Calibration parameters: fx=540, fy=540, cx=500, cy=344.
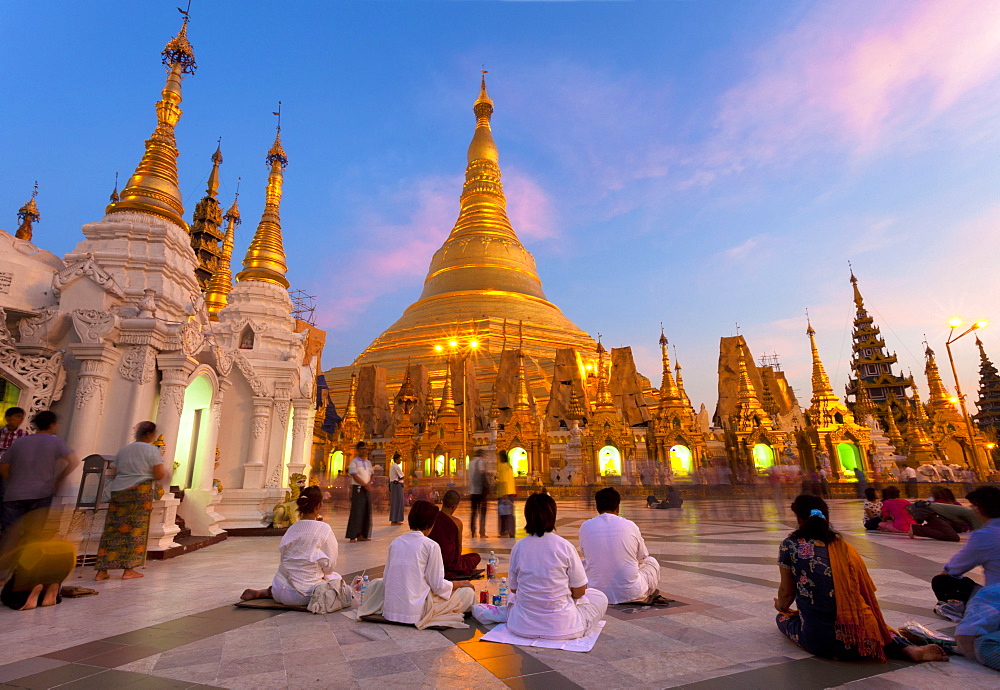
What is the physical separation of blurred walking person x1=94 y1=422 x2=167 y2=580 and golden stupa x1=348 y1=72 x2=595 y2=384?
3164 centimetres

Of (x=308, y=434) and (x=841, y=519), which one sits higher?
(x=308, y=434)

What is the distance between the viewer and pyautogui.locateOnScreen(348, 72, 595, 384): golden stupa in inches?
1628

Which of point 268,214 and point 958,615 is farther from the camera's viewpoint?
point 268,214

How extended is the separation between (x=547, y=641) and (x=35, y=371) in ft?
26.8

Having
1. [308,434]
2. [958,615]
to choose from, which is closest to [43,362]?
[308,434]

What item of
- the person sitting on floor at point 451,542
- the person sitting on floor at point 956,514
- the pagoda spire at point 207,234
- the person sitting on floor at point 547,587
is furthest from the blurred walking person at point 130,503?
the pagoda spire at point 207,234

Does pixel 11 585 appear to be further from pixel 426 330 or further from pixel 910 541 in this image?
pixel 426 330

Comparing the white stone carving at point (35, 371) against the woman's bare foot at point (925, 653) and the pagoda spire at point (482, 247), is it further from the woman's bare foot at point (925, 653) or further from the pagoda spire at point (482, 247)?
the pagoda spire at point (482, 247)

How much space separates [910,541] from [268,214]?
59.7ft

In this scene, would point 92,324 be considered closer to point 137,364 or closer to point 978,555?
point 137,364

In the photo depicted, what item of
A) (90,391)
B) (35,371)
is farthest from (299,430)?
(35,371)

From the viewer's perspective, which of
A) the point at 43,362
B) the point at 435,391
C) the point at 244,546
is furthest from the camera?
the point at 435,391

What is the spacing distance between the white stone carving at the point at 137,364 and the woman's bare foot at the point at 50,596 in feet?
14.0

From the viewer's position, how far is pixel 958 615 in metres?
3.89
